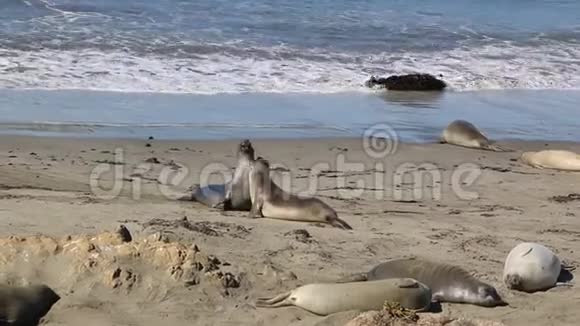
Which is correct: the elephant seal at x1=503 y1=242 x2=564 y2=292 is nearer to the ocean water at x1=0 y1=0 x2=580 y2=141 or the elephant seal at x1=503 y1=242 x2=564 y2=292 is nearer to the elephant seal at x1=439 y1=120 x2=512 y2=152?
the elephant seal at x1=439 y1=120 x2=512 y2=152

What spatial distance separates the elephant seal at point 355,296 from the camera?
4.13 m

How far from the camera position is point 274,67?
1296cm

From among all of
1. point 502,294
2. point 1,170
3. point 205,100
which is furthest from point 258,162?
point 205,100

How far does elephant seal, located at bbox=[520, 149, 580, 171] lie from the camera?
8156mm

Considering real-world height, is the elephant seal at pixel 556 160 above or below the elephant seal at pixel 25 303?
above

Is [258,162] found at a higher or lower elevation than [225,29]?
lower

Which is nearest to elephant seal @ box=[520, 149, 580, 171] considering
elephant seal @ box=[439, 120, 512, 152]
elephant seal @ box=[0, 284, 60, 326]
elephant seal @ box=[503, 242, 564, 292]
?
elephant seal @ box=[439, 120, 512, 152]

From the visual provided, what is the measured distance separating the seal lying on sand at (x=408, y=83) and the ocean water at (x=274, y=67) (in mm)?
225

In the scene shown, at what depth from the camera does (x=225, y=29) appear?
15734 mm

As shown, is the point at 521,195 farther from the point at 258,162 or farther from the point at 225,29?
the point at 225,29

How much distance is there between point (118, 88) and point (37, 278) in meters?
6.97

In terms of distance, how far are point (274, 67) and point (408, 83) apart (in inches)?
70.1

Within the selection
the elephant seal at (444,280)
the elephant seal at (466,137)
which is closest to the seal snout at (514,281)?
the elephant seal at (444,280)

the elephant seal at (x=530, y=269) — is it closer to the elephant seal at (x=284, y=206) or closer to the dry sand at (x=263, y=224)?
the dry sand at (x=263, y=224)
